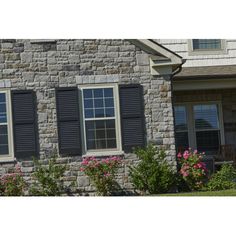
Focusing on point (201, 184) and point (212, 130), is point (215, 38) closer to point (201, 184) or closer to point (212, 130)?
point (212, 130)

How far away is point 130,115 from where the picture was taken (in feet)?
30.2

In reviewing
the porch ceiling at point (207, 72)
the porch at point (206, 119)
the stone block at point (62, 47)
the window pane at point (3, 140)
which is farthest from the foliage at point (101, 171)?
the porch at point (206, 119)

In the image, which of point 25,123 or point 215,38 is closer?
point 25,123

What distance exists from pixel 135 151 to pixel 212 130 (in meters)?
3.66

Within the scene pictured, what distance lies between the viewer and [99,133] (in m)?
9.14

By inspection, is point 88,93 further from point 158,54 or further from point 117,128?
point 158,54

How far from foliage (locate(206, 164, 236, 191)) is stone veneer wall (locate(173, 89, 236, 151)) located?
2492 mm

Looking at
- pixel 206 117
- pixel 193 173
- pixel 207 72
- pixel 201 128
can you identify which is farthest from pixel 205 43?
pixel 193 173

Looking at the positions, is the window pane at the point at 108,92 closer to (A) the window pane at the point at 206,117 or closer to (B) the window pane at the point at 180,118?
(B) the window pane at the point at 180,118

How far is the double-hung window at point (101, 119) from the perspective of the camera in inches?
355

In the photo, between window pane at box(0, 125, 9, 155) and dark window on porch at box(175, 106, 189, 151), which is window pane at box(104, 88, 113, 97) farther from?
dark window on porch at box(175, 106, 189, 151)

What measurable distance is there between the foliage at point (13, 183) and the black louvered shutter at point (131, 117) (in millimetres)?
1913

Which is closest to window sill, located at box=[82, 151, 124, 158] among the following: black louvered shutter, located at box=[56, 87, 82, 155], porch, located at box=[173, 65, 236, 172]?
black louvered shutter, located at box=[56, 87, 82, 155]

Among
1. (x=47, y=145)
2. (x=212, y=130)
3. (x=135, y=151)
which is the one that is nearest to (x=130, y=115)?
(x=135, y=151)
